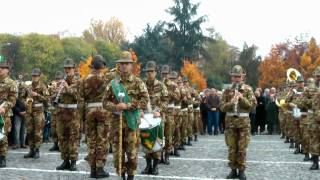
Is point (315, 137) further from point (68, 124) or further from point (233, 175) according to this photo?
point (68, 124)

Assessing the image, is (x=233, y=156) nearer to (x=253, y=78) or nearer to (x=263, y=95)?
(x=263, y=95)

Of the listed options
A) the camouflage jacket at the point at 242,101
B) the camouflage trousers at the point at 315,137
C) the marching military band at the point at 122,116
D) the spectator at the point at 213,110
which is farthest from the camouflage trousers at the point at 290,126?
the camouflage jacket at the point at 242,101

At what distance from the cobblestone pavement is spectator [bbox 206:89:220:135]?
27.7 feet

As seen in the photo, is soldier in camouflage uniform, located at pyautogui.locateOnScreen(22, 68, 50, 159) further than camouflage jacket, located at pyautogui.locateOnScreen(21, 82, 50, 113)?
No

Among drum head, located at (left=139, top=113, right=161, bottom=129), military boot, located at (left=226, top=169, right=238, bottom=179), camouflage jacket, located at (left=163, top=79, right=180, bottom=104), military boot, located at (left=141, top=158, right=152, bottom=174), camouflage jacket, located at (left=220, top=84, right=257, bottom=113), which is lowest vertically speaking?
military boot, located at (left=226, top=169, right=238, bottom=179)

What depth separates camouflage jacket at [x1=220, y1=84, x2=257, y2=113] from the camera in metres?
10.5

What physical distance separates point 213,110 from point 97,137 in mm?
14960

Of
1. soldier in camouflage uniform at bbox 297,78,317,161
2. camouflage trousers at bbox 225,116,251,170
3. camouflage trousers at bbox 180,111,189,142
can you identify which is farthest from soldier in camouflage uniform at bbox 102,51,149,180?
camouflage trousers at bbox 180,111,189,142

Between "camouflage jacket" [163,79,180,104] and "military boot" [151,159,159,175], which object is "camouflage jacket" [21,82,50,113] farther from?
"military boot" [151,159,159,175]

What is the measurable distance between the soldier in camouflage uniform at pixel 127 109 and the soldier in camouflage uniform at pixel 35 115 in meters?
4.66

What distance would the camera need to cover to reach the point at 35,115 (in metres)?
13.6

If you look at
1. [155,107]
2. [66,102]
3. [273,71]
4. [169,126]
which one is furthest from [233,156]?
[273,71]

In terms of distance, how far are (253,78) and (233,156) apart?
64706 millimetres

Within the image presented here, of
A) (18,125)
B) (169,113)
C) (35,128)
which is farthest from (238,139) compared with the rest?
(18,125)
